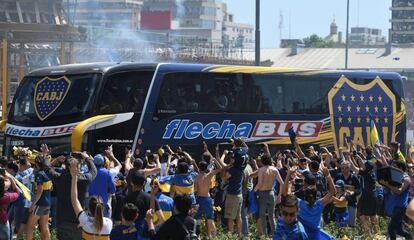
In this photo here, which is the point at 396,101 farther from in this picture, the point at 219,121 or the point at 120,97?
the point at 120,97

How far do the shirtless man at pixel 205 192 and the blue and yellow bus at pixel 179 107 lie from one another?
17.6 ft

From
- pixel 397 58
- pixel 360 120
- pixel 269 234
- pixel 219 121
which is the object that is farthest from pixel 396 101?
pixel 397 58

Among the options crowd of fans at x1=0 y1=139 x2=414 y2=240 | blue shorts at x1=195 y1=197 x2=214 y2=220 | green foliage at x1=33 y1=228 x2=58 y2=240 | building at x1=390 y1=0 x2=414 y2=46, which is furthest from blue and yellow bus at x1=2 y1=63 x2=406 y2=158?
building at x1=390 y1=0 x2=414 y2=46

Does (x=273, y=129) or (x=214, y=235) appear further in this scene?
(x=273, y=129)

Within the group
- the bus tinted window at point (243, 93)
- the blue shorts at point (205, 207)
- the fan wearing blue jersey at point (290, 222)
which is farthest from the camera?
the bus tinted window at point (243, 93)

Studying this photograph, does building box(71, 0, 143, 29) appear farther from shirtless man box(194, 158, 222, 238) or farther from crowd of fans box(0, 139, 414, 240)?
shirtless man box(194, 158, 222, 238)

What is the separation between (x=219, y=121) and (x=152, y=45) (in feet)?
170

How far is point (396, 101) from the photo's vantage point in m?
28.6

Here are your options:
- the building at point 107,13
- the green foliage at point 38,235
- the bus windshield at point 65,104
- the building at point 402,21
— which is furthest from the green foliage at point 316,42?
the green foliage at point 38,235

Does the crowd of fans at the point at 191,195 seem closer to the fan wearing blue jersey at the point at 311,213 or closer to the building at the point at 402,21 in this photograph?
the fan wearing blue jersey at the point at 311,213

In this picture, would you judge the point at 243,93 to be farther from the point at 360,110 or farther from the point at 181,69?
the point at 360,110

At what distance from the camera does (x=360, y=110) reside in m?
27.5

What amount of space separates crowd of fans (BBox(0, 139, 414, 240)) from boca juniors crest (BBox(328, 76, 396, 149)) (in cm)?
703

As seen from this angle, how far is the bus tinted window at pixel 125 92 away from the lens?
22.0 m
